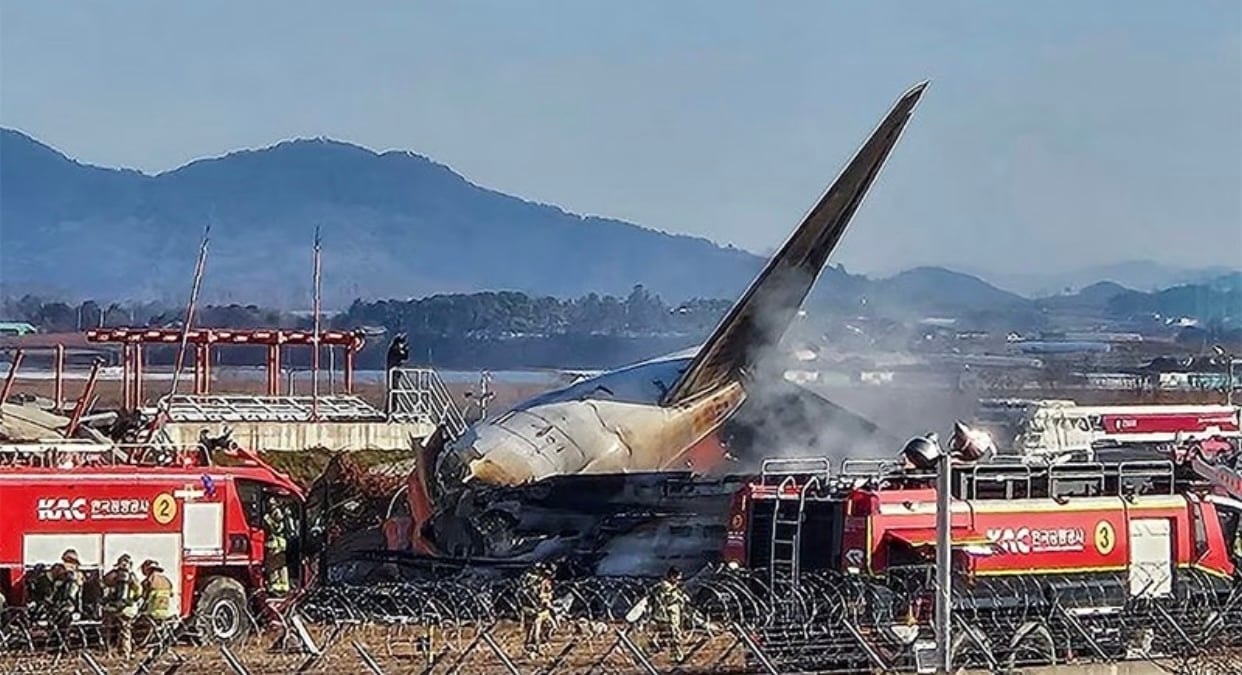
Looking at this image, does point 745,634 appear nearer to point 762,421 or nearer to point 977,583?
point 977,583

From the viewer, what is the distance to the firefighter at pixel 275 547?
3184 centimetres

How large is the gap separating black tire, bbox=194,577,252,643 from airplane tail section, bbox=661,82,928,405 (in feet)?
61.5

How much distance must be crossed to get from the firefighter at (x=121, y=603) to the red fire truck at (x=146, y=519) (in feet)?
1.09

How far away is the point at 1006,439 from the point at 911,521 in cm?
2953

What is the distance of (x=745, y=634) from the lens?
2209cm

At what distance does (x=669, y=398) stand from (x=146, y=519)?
1984cm

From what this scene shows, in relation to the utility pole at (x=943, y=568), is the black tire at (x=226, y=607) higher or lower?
lower

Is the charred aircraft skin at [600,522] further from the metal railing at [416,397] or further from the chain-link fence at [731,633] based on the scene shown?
the metal railing at [416,397]

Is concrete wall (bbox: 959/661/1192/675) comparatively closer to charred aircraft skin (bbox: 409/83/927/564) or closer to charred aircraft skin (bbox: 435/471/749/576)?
charred aircraft skin (bbox: 435/471/749/576)

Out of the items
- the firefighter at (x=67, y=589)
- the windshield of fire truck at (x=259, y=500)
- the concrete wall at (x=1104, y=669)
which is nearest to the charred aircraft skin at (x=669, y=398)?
the windshield of fire truck at (x=259, y=500)

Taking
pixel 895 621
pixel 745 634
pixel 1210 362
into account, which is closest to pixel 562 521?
pixel 895 621

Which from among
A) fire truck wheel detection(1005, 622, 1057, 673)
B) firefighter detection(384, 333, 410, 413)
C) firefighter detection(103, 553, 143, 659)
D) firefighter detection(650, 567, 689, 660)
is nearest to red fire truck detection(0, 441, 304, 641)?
firefighter detection(103, 553, 143, 659)

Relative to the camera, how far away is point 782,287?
160 ft

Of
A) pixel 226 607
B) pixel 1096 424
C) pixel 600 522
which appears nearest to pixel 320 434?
pixel 1096 424
